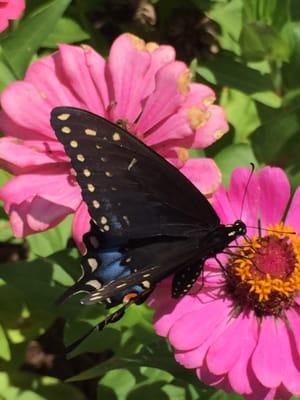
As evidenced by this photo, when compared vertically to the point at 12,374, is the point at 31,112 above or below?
above

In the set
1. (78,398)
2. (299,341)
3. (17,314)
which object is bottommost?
(78,398)

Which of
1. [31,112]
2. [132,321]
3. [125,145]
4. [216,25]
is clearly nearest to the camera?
[125,145]

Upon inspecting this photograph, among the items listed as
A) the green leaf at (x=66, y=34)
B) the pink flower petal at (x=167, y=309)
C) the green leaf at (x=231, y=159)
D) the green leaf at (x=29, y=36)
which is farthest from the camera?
the green leaf at (x=66, y=34)

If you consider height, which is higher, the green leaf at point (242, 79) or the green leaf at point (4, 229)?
the green leaf at point (242, 79)

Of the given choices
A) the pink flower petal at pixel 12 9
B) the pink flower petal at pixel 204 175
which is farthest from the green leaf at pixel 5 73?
the pink flower petal at pixel 204 175

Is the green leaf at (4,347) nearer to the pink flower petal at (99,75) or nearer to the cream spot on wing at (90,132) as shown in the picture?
the pink flower petal at (99,75)

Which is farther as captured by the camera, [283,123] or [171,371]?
[283,123]

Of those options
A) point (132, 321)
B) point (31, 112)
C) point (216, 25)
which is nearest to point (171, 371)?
point (132, 321)

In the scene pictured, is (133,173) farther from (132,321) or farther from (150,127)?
(132,321)
